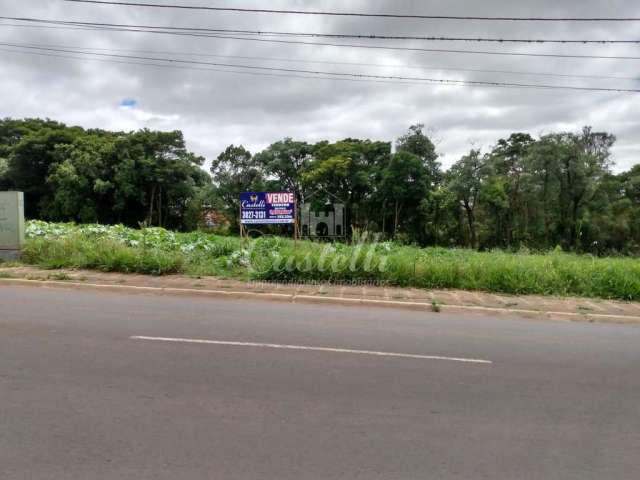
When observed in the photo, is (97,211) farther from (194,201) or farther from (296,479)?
(296,479)

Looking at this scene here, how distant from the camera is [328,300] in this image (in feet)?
29.1

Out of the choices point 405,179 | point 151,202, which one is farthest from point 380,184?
point 151,202

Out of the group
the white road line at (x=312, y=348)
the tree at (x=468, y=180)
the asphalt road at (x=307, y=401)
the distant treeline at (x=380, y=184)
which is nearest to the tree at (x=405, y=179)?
the distant treeline at (x=380, y=184)

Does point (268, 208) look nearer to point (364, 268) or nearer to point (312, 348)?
point (364, 268)

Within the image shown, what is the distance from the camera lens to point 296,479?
279cm

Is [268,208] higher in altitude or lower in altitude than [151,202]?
lower

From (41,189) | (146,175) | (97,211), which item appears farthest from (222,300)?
(41,189)

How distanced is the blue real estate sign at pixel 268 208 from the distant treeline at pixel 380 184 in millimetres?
28493

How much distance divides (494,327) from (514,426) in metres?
3.75

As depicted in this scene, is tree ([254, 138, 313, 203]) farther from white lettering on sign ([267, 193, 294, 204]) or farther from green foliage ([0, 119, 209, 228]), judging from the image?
white lettering on sign ([267, 193, 294, 204])

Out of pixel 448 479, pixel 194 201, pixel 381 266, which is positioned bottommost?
pixel 448 479

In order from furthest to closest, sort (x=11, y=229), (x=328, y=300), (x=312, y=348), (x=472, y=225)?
(x=472, y=225)
(x=11, y=229)
(x=328, y=300)
(x=312, y=348)

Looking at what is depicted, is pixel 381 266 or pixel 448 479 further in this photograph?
pixel 381 266

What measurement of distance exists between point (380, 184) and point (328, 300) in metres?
→ 34.9
